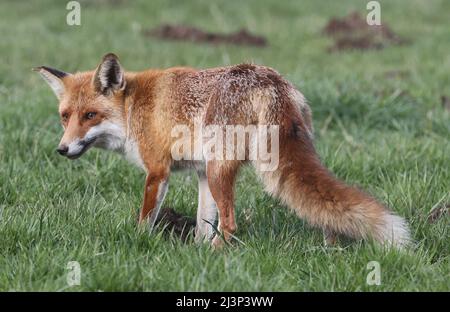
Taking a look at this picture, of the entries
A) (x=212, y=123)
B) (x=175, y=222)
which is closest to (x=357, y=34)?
(x=175, y=222)

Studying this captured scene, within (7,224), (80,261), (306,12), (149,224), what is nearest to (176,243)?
(149,224)

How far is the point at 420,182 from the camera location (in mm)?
6254

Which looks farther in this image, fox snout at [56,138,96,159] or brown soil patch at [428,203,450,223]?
brown soil patch at [428,203,450,223]

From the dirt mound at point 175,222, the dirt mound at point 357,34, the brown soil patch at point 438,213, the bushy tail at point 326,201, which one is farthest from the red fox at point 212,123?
the dirt mound at point 357,34

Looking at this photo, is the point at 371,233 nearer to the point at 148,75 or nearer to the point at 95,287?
the point at 95,287

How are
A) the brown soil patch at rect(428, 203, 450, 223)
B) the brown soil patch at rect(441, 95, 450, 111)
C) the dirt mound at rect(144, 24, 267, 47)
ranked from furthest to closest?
the dirt mound at rect(144, 24, 267, 47), the brown soil patch at rect(441, 95, 450, 111), the brown soil patch at rect(428, 203, 450, 223)

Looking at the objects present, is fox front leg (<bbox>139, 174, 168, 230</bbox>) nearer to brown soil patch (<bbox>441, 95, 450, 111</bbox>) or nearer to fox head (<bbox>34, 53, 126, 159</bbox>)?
fox head (<bbox>34, 53, 126, 159</bbox>)

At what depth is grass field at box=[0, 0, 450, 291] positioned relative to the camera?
4.53 metres

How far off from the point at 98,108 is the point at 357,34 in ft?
28.4

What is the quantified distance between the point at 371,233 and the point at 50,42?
8.64m

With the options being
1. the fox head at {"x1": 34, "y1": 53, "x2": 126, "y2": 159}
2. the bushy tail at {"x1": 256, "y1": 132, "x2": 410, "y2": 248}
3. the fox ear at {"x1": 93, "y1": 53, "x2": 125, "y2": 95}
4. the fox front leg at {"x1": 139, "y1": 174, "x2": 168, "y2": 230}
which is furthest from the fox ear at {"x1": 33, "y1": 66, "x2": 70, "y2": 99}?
the bushy tail at {"x1": 256, "y1": 132, "x2": 410, "y2": 248}

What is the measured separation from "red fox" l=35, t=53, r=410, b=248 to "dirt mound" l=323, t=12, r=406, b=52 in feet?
25.0

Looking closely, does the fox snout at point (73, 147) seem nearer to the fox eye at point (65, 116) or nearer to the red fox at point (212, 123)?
the red fox at point (212, 123)

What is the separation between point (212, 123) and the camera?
5.01 metres
